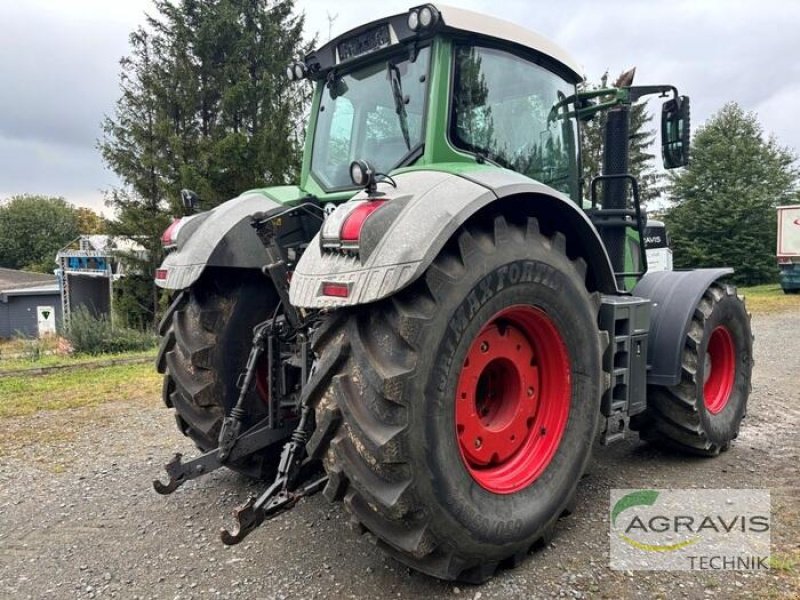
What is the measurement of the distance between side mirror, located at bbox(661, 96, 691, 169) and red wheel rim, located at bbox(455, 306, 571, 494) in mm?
2103

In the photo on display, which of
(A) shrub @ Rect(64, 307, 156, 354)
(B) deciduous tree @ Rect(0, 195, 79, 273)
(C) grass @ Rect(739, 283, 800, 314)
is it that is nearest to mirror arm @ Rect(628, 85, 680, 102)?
(A) shrub @ Rect(64, 307, 156, 354)

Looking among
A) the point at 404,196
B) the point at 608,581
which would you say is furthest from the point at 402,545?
the point at 404,196

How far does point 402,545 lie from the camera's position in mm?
2242

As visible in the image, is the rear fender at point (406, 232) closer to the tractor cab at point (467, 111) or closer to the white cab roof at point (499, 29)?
the tractor cab at point (467, 111)

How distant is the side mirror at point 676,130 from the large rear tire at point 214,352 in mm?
2873

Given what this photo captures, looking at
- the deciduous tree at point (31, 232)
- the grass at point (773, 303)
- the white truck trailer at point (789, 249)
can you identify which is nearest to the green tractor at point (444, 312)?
the grass at point (773, 303)

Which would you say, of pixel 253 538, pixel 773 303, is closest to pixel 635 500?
pixel 253 538

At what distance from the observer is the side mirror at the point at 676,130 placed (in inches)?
159

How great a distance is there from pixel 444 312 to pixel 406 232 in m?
0.33

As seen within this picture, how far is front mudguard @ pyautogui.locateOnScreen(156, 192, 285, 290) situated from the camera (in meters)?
3.14

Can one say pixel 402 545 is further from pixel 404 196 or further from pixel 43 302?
pixel 43 302

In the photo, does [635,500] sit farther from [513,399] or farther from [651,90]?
[651,90]

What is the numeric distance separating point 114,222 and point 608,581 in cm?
1727

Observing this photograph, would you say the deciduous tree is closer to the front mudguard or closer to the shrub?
the shrub
